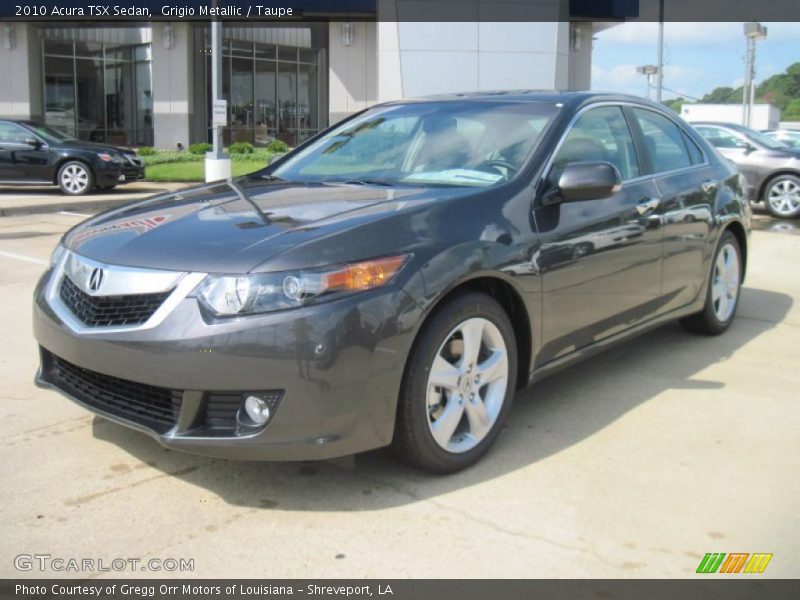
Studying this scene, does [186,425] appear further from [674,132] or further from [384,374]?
[674,132]

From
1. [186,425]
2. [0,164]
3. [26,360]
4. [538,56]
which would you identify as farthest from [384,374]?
[538,56]

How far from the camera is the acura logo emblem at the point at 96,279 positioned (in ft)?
10.5

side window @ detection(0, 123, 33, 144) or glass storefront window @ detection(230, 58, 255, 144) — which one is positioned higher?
glass storefront window @ detection(230, 58, 255, 144)

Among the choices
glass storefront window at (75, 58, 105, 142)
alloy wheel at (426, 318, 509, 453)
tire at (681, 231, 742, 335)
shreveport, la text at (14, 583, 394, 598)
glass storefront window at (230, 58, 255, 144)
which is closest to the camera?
shreveport, la text at (14, 583, 394, 598)

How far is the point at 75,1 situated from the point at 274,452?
2843cm

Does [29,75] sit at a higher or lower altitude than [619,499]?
higher

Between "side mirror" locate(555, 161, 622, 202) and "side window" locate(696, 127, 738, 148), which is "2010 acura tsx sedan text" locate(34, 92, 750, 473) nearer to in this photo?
"side mirror" locate(555, 161, 622, 202)

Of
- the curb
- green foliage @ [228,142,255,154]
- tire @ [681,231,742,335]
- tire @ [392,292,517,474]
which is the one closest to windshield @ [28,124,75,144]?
the curb

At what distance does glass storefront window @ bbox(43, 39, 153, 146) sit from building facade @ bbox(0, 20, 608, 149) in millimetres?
37

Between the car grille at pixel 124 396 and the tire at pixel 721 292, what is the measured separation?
3.69 m

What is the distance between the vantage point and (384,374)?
3012 mm

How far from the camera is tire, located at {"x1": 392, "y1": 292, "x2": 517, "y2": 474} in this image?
3.16 m

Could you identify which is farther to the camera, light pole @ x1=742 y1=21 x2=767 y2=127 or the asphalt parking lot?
light pole @ x1=742 y1=21 x2=767 y2=127

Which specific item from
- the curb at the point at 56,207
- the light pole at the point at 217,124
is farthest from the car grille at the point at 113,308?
the light pole at the point at 217,124
